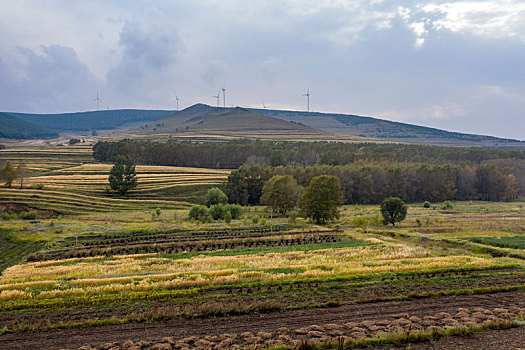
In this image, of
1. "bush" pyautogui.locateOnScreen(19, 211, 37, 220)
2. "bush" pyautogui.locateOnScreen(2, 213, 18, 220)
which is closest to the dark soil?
"bush" pyautogui.locateOnScreen(19, 211, 37, 220)

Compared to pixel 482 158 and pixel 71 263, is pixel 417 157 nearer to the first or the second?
pixel 482 158

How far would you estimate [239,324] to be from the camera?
64.8 feet

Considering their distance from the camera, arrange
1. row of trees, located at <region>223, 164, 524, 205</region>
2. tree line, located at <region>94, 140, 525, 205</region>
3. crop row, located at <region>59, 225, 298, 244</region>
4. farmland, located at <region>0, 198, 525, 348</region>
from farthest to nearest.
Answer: tree line, located at <region>94, 140, 525, 205</region>
row of trees, located at <region>223, 164, 524, 205</region>
crop row, located at <region>59, 225, 298, 244</region>
farmland, located at <region>0, 198, 525, 348</region>

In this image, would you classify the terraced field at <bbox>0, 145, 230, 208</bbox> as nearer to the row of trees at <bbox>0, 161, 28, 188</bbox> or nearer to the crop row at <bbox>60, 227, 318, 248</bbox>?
the row of trees at <bbox>0, 161, 28, 188</bbox>

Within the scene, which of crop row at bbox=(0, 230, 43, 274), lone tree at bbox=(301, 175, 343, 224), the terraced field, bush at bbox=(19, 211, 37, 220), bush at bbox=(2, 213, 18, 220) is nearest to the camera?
crop row at bbox=(0, 230, 43, 274)

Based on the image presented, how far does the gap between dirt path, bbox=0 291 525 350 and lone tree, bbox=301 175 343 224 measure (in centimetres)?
4567

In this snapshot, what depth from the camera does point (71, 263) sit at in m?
37.7

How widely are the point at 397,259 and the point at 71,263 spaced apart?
3224cm

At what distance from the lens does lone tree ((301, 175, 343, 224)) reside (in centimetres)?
6925

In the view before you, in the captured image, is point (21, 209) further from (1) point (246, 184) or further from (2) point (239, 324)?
(2) point (239, 324)

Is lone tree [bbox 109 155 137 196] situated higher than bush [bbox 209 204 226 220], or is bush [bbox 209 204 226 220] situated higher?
lone tree [bbox 109 155 137 196]

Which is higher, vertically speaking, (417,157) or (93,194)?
(417,157)

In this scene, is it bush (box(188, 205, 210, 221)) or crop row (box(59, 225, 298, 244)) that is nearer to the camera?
crop row (box(59, 225, 298, 244))

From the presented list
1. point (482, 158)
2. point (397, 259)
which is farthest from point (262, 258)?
point (482, 158)
